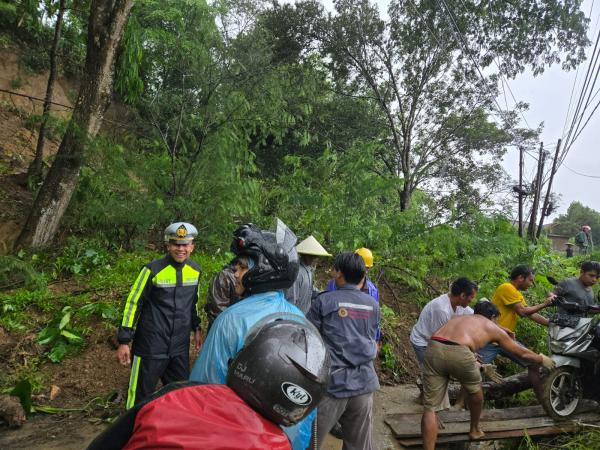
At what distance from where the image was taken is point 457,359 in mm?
3840

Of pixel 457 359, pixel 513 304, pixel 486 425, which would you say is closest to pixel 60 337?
pixel 457 359

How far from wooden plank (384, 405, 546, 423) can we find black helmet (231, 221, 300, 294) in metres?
2.91

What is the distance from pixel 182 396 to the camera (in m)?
1.08

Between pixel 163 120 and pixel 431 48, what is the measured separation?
11.8 meters

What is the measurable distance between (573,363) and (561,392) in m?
0.36

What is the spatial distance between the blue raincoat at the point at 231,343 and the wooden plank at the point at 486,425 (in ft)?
9.53

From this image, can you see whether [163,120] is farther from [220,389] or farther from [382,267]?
[220,389]

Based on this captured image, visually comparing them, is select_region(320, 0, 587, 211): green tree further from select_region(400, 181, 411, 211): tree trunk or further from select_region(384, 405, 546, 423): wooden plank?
select_region(384, 405, 546, 423): wooden plank

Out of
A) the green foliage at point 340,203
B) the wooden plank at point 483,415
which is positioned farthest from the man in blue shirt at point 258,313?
the green foliage at point 340,203

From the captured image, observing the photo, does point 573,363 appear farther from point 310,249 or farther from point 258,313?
point 258,313

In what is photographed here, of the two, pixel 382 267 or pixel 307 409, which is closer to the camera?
pixel 307 409

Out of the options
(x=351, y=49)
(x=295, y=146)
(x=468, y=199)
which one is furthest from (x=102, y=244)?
(x=468, y=199)

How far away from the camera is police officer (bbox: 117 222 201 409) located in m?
3.38

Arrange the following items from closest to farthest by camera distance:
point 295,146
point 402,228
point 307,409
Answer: point 307,409 → point 402,228 → point 295,146
